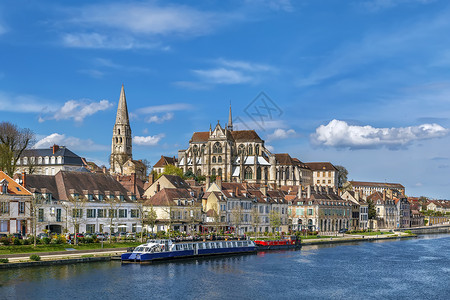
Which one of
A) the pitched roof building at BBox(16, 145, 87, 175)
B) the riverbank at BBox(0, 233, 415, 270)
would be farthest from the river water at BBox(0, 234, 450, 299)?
the pitched roof building at BBox(16, 145, 87, 175)

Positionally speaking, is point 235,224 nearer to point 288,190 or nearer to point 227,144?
point 288,190

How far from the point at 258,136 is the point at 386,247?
10224 cm

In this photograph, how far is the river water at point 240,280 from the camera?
48656 mm

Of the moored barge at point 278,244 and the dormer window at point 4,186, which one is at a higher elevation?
the dormer window at point 4,186

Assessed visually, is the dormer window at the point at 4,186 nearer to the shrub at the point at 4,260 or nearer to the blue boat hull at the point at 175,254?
the shrub at the point at 4,260

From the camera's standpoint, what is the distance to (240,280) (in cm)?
5628

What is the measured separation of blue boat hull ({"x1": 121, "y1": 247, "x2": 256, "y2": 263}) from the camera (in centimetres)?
6412

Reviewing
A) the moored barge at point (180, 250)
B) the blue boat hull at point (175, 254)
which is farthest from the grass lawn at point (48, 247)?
the blue boat hull at point (175, 254)

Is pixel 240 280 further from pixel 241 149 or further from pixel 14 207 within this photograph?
pixel 241 149

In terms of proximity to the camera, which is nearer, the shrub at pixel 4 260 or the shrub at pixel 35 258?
the shrub at pixel 4 260

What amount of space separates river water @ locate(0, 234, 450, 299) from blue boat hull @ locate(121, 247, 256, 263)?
4.78 feet

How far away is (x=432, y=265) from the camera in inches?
2827

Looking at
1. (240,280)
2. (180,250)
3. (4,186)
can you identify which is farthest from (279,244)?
(4,186)

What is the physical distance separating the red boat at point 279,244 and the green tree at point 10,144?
4287 centimetres
